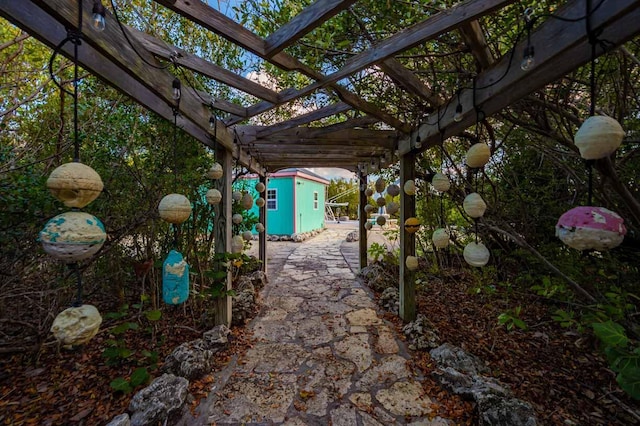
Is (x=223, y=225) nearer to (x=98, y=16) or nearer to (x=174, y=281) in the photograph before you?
(x=174, y=281)

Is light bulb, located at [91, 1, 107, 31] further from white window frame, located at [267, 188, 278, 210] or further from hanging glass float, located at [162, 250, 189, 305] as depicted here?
white window frame, located at [267, 188, 278, 210]

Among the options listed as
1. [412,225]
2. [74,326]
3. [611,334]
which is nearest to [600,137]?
[611,334]

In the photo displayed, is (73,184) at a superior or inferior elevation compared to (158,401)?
superior

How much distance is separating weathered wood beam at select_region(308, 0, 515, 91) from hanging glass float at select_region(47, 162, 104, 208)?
1499 mm

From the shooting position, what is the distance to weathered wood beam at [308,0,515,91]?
1221 mm

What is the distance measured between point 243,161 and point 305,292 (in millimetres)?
2349

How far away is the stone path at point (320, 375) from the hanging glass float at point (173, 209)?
4.63 ft

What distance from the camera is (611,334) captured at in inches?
43.9

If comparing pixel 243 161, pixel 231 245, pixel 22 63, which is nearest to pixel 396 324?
pixel 231 245

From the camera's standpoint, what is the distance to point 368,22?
7.06 ft

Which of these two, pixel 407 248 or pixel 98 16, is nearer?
pixel 98 16

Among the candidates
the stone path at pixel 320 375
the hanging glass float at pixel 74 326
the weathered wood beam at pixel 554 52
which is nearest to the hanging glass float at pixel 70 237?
the hanging glass float at pixel 74 326

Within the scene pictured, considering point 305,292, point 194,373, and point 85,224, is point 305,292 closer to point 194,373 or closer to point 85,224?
point 194,373

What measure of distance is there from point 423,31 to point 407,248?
242cm
